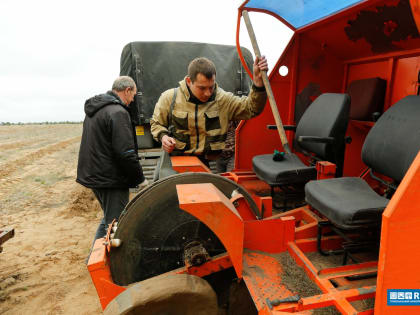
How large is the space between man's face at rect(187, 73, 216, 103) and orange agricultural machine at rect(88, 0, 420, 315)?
0.59 meters

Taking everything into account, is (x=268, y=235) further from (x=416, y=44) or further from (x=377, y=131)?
(x=416, y=44)

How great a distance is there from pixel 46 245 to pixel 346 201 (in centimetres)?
385

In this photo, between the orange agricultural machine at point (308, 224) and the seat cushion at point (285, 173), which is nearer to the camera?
the orange agricultural machine at point (308, 224)

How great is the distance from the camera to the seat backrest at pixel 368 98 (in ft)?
9.91

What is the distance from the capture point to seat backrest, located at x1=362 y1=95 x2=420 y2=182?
6.36 feet

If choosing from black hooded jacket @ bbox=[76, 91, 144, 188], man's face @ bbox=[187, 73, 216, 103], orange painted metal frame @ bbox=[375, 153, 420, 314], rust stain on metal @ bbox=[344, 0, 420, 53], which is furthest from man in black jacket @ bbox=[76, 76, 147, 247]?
rust stain on metal @ bbox=[344, 0, 420, 53]

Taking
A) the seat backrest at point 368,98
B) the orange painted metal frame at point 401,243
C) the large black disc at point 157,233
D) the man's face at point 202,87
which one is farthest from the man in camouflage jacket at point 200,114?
the orange painted metal frame at point 401,243

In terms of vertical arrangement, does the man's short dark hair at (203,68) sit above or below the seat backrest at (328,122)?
above

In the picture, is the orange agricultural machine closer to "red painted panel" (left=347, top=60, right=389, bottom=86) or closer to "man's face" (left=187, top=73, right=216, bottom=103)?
"red painted panel" (left=347, top=60, right=389, bottom=86)

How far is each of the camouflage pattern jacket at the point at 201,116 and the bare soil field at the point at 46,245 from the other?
1.71 meters

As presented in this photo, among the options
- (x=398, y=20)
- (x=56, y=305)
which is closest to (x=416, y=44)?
(x=398, y=20)

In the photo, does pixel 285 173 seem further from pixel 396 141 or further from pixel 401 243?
pixel 401 243

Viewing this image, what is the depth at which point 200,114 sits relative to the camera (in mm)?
2695

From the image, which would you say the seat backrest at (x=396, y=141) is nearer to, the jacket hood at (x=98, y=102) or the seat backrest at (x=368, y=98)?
the seat backrest at (x=368, y=98)
